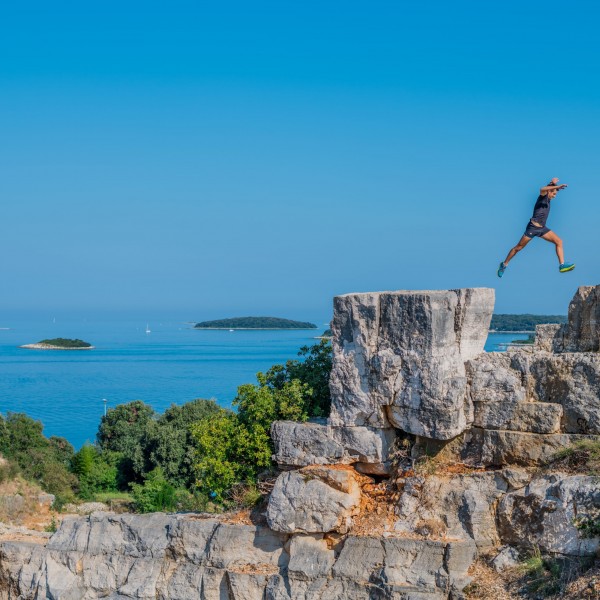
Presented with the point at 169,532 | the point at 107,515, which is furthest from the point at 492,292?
the point at 107,515

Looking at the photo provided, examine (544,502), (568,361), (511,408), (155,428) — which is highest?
(568,361)

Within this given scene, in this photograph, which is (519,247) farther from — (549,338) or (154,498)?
(154,498)

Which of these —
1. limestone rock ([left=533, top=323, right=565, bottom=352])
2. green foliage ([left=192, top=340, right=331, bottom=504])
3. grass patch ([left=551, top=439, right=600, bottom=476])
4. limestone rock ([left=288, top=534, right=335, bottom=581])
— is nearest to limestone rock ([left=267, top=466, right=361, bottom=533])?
limestone rock ([left=288, top=534, right=335, bottom=581])

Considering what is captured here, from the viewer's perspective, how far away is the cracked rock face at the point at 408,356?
1103cm

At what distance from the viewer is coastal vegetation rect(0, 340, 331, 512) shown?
41.7ft

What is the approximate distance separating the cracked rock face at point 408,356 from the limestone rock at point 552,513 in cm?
129

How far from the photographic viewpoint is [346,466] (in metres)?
11.8

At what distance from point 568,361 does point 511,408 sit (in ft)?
3.35

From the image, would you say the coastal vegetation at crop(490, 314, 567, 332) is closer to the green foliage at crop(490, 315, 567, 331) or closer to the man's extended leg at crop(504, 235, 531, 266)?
the green foliage at crop(490, 315, 567, 331)

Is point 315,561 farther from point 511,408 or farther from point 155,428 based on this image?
point 155,428

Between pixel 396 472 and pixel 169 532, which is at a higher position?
Result: pixel 396 472

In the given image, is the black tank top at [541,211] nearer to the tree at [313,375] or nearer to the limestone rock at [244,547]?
the tree at [313,375]

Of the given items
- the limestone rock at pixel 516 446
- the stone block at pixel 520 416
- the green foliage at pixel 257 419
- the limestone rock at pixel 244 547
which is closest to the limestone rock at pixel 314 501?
the limestone rock at pixel 244 547

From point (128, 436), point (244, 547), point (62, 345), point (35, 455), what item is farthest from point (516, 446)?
point (62, 345)
